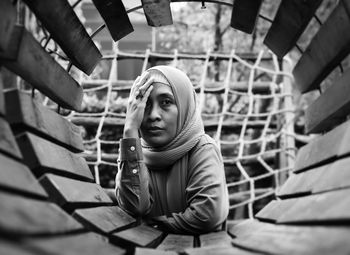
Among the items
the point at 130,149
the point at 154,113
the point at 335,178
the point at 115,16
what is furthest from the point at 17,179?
the point at 115,16

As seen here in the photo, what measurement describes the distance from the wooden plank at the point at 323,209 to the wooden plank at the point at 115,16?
4.01 ft

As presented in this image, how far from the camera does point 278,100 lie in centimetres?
518

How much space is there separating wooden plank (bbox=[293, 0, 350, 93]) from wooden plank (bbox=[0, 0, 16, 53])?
93 cm

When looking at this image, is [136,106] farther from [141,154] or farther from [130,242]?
[130,242]

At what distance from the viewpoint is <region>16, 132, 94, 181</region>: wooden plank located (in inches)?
50.0

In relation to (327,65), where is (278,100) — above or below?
above

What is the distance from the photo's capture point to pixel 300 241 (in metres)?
0.90

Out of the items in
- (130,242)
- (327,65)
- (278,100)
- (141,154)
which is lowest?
(130,242)

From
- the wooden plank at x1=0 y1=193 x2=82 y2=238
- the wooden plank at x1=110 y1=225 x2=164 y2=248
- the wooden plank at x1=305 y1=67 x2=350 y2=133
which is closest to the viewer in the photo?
the wooden plank at x1=0 y1=193 x2=82 y2=238

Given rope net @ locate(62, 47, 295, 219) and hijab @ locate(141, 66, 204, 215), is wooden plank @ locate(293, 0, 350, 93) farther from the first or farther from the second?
rope net @ locate(62, 47, 295, 219)

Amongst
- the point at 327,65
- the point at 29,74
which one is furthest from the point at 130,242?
the point at 327,65

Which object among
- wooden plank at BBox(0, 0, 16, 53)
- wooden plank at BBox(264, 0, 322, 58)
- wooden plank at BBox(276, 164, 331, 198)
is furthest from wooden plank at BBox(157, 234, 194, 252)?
wooden plank at BBox(264, 0, 322, 58)

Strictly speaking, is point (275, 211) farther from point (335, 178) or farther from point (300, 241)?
point (300, 241)

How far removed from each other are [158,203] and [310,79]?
0.86 metres
